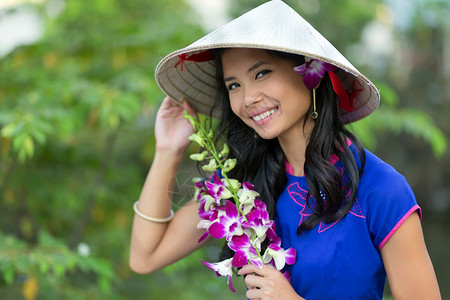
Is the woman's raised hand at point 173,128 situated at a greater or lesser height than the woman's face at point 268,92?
lesser

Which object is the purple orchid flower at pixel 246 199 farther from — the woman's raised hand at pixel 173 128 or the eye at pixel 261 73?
the woman's raised hand at pixel 173 128

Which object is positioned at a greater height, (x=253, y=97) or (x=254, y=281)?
(x=253, y=97)

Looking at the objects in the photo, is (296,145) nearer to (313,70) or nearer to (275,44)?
(313,70)

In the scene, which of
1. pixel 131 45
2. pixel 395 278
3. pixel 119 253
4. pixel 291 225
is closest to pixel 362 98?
pixel 291 225

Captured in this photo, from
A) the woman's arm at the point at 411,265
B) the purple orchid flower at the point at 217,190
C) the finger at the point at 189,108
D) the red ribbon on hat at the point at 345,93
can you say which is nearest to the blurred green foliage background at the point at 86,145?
the finger at the point at 189,108

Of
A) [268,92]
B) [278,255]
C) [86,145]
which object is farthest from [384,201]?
[86,145]

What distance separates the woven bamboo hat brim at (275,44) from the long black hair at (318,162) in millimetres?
88

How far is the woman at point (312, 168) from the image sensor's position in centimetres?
126

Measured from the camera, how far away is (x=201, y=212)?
1.46m

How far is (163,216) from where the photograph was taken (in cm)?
172

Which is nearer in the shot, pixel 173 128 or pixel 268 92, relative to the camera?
pixel 268 92

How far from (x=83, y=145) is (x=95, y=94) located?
1.74 meters

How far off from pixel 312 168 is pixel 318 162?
0.02 metres

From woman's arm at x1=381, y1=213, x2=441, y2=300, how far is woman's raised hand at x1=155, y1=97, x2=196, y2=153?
76 cm
